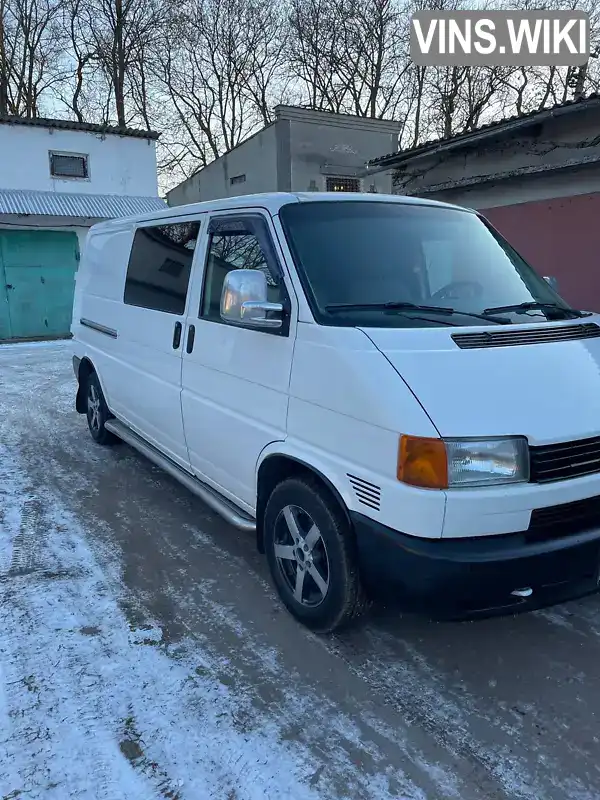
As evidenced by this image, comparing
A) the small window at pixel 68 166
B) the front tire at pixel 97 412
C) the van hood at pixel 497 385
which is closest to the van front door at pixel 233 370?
the van hood at pixel 497 385

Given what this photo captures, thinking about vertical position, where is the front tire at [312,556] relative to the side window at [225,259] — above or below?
below

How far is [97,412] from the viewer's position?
624 centimetres

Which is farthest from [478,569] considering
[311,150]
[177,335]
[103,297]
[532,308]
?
[311,150]

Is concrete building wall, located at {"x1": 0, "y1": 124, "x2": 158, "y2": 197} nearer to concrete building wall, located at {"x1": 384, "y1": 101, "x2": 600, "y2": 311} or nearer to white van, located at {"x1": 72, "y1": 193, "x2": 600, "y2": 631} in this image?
concrete building wall, located at {"x1": 384, "y1": 101, "x2": 600, "y2": 311}

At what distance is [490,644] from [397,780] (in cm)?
103

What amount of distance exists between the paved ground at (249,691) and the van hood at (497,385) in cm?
120

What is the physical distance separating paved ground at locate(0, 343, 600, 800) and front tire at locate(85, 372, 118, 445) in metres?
2.11

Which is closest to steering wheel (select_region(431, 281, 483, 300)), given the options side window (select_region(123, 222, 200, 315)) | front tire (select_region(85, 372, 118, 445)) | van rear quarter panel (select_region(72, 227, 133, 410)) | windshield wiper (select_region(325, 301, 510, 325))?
windshield wiper (select_region(325, 301, 510, 325))

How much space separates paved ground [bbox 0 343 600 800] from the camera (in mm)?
2240

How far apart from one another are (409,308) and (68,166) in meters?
16.6

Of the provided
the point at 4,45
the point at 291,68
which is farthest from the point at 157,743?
the point at 291,68

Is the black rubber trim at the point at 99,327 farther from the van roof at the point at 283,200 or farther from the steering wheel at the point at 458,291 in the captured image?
the steering wheel at the point at 458,291

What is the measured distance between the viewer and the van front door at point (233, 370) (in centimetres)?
316

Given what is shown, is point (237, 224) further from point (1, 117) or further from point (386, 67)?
point (386, 67)
